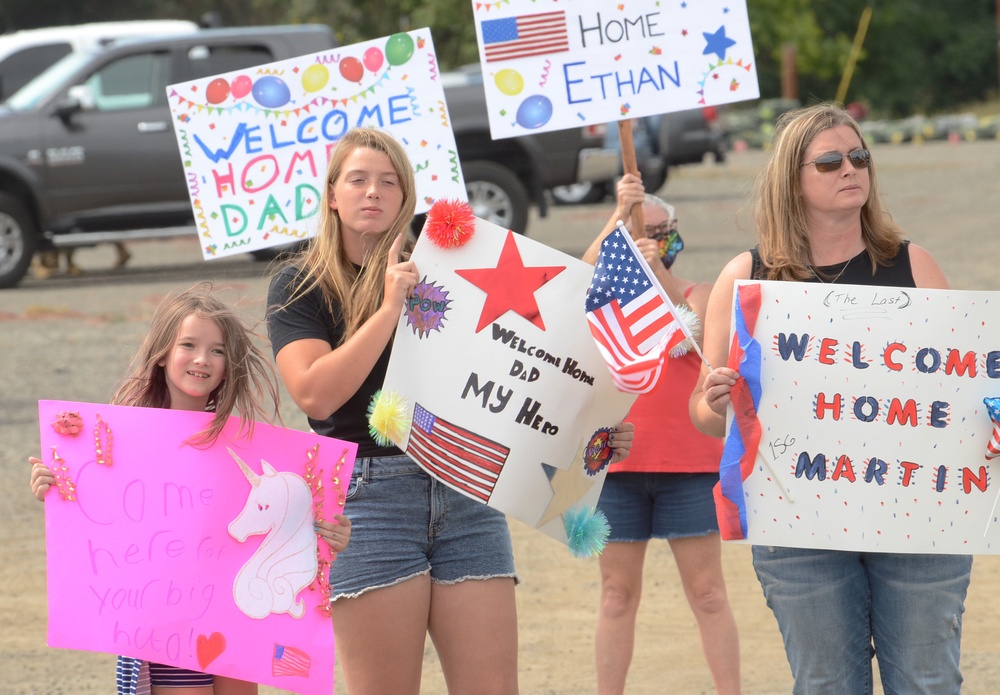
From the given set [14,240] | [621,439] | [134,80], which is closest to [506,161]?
[134,80]

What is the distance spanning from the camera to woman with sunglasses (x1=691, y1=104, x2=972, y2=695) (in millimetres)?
2945

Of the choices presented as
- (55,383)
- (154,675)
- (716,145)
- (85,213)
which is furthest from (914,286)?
(716,145)

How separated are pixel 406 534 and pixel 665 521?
126 centimetres

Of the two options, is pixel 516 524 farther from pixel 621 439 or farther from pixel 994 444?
pixel 994 444

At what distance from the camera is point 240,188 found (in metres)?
4.42

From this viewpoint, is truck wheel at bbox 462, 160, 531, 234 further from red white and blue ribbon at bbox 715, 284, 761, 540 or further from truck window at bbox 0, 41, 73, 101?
red white and blue ribbon at bbox 715, 284, 761, 540

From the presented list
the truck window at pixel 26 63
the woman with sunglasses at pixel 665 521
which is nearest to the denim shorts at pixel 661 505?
the woman with sunglasses at pixel 665 521

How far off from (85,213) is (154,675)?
10.1 metres

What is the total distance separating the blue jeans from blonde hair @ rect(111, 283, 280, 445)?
48.0 inches

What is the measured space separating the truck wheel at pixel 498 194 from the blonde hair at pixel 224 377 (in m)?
9.21

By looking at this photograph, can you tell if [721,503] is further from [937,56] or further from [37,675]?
[937,56]

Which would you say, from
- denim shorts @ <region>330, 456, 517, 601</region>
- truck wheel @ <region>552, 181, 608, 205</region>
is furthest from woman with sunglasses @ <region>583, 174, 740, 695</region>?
truck wheel @ <region>552, 181, 608, 205</region>

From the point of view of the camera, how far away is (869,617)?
Answer: 120 inches

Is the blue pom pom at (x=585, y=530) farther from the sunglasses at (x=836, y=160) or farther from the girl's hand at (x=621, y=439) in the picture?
the sunglasses at (x=836, y=160)
